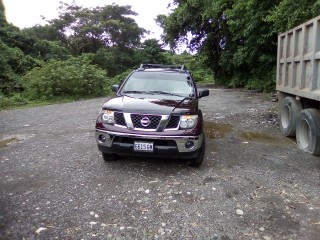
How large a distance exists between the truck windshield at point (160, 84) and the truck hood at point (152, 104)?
35cm

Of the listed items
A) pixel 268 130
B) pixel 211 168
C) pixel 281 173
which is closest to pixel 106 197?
pixel 211 168

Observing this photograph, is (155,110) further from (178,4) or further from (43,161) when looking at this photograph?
(178,4)

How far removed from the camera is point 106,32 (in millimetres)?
34812

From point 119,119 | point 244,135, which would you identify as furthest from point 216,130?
point 119,119

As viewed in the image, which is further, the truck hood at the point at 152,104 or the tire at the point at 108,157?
the tire at the point at 108,157

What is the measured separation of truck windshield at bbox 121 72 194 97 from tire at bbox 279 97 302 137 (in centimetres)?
248

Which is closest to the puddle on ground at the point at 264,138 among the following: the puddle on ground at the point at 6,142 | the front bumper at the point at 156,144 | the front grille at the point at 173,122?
the front bumper at the point at 156,144

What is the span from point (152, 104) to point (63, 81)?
11.8 meters

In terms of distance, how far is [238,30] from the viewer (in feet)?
58.7

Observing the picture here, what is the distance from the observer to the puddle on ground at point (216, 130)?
7566 millimetres

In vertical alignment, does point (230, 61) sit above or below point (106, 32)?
below

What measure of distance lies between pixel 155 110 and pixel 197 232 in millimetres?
1975

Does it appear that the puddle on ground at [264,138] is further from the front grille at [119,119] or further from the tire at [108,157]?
the front grille at [119,119]

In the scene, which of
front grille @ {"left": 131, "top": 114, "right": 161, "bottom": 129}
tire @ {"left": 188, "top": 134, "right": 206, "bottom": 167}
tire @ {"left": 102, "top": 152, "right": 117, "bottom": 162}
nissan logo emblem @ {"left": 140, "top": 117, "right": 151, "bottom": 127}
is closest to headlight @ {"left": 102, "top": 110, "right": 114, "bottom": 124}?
front grille @ {"left": 131, "top": 114, "right": 161, "bottom": 129}
